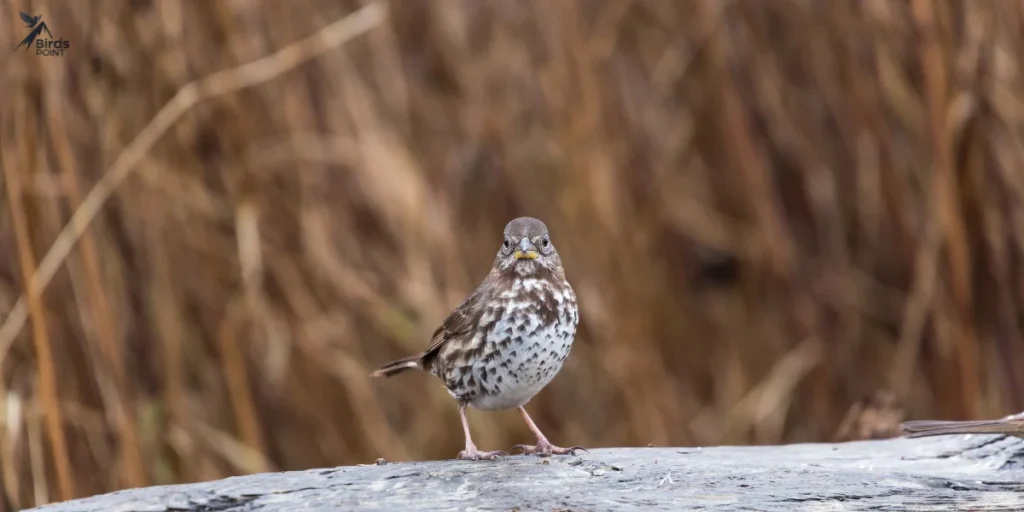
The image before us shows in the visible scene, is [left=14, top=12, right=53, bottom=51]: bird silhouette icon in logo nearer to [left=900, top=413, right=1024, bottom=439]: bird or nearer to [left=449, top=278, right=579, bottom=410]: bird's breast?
[left=449, top=278, right=579, bottom=410]: bird's breast

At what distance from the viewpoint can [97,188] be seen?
3951 mm

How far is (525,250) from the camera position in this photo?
11.7ft

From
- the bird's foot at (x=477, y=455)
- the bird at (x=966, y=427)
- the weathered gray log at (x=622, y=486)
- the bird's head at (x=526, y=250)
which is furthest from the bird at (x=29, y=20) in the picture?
the bird at (x=966, y=427)

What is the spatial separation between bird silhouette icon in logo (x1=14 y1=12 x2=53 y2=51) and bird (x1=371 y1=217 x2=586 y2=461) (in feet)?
5.04

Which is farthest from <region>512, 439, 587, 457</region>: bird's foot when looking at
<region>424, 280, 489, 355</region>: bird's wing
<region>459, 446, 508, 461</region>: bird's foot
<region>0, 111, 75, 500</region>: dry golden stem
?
<region>0, 111, 75, 500</region>: dry golden stem

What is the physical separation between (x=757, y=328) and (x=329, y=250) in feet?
6.36

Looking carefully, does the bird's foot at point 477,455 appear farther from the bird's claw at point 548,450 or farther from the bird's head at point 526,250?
the bird's head at point 526,250

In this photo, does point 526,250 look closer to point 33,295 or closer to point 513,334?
point 513,334

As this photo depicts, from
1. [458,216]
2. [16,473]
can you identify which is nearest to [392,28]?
[458,216]

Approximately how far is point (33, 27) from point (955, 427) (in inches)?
115

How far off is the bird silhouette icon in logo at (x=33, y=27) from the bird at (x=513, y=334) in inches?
60.5

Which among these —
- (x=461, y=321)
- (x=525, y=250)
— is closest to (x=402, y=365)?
(x=461, y=321)

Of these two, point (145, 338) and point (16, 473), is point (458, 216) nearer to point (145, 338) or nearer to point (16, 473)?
point (145, 338)

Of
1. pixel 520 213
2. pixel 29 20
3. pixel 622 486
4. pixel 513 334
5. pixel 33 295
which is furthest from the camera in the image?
pixel 520 213
